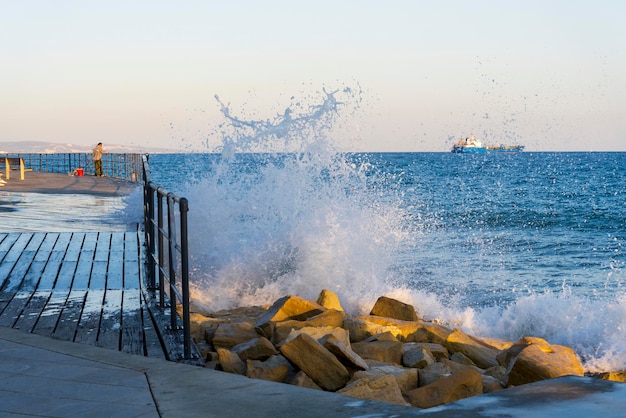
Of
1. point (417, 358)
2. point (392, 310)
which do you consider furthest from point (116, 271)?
point (392, 310)

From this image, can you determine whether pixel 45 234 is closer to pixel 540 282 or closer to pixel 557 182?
pixel 540 282

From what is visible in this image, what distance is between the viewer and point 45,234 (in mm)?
10805

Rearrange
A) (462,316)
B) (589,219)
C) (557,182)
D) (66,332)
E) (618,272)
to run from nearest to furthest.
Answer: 1. (66,332)
2. (462,316)
3. (618,272)
4. (589,219)
5. (557,182)

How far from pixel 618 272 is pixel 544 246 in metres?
5.52

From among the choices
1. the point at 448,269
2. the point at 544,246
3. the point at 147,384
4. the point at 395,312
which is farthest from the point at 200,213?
the point at 147,384

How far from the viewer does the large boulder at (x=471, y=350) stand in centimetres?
798

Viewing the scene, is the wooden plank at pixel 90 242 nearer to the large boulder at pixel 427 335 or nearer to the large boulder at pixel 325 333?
→ the large boulder at pixel 325 333

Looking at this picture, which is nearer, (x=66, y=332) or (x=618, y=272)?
(x=66, y=332)

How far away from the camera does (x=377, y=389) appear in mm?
5156

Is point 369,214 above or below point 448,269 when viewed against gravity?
above

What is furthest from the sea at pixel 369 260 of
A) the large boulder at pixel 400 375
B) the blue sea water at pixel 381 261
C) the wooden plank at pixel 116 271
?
the large boulder at pixel 400 375

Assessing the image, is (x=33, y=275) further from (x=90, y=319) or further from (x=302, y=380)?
(x=302, y=380)

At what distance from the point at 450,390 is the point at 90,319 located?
2.78 metres

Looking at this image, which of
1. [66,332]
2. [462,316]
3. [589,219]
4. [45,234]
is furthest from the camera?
[589,219]
